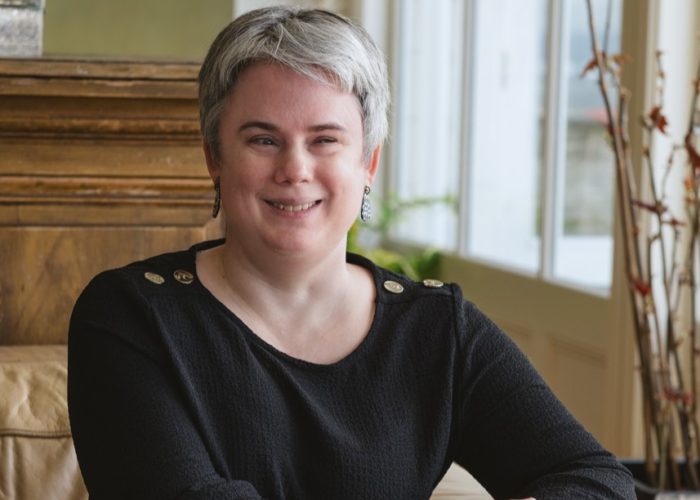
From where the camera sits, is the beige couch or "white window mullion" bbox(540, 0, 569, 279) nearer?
the beige couch

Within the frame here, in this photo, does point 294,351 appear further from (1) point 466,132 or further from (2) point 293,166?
(1) point 466,132

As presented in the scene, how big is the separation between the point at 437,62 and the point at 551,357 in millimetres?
1856

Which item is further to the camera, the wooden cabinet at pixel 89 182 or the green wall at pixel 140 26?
the green wall at pixel 140 26

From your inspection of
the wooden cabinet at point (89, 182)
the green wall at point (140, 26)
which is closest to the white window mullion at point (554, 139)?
the green wall at point (140, 26)

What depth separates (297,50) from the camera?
5.27ft

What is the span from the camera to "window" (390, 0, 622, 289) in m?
4.64

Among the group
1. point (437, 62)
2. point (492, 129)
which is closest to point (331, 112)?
point (492, 129)

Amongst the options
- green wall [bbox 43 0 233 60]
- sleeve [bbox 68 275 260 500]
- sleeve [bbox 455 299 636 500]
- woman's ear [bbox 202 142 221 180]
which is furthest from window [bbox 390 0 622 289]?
sleeve [bbox 68 275 260 500]

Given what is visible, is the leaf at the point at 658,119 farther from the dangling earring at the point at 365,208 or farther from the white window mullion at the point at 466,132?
the white window mullion at the point at 466,132

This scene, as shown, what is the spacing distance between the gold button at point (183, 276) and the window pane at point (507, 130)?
3425mm

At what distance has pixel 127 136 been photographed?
211cm

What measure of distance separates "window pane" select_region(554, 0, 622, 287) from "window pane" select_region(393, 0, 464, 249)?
1070mm

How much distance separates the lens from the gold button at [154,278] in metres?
1.68

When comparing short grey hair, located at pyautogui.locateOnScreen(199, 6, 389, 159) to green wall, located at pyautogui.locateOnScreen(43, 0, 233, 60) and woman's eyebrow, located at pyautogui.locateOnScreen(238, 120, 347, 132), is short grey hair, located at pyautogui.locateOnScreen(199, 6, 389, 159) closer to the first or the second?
woman's eyebrow, located at pyautogui.locateOnScreen(238, 120, 347, 132)
